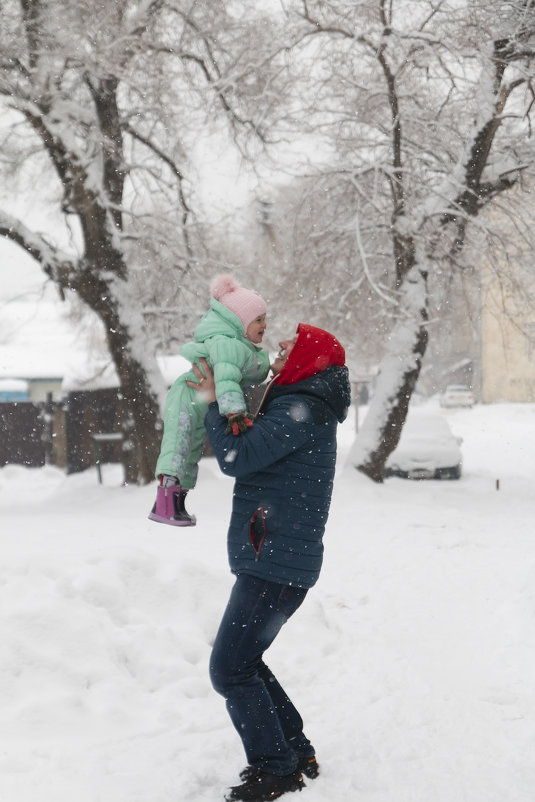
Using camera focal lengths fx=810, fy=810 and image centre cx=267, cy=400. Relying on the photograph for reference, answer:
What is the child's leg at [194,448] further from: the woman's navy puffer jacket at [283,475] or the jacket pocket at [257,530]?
the jacket pocket at [257,530]

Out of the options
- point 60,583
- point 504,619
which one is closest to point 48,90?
point 60,583

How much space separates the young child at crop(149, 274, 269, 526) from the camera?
2928 millimetres

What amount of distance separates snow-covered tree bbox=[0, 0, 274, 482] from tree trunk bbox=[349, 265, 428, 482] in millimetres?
3476

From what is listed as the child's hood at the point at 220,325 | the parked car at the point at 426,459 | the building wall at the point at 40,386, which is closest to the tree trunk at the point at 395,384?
the parked car at the point at 426,459

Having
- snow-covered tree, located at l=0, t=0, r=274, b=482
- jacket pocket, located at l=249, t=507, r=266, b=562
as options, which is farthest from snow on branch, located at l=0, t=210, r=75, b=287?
jacket pocket, located at l=249, t=507, r=266, b=562

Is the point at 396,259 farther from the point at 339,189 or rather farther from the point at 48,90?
the point at 48,90

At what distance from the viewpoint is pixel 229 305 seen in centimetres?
301

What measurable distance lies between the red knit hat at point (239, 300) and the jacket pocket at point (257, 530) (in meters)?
0.69

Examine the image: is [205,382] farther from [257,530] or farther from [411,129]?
[411,129]

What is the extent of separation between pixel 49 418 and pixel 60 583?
1900 cm

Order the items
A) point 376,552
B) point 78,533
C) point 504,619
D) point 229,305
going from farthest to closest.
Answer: point 376,552 < point 78,533 < point 504,619 < point 229,305

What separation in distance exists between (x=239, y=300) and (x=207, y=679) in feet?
7.87

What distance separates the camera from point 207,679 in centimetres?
445

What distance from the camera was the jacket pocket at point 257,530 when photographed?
2891 mm
